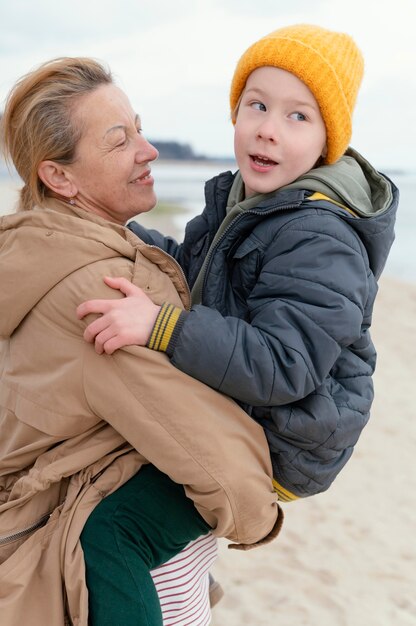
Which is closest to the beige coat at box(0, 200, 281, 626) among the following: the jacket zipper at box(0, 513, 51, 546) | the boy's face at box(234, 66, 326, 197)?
the jacket zipper at box(0, 513, 51, 546)

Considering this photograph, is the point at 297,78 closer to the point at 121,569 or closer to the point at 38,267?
the point at 38,267

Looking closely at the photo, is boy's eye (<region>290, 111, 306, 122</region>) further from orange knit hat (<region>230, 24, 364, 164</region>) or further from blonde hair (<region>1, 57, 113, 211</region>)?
blonde hair (<region>1, 57, 113, 211</region>)

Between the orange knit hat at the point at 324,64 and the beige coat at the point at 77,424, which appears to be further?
the orange knit hat at the point at 324,64

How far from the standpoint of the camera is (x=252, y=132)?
2338mm

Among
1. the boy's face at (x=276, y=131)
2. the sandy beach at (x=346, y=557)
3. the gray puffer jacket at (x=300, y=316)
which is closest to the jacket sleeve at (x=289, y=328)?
the gray puffer jacket at (x=300, y=316)

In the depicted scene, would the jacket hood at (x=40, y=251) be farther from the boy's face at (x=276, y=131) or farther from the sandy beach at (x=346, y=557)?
the sandy beach at (x=346, y=557)

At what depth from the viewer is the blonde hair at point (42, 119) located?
2.37 metres

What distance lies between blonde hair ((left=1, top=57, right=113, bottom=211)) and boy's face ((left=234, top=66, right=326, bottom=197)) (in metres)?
0.52

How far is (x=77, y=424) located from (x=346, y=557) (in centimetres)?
311

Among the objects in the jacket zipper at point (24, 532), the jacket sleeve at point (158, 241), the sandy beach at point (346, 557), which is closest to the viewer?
the jacket zipper at point (24, 532)

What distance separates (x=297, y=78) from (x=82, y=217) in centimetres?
76

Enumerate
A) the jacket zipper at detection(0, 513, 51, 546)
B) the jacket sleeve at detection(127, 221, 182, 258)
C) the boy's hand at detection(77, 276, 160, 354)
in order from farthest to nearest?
the jacket sleeve at detection(127, 221, 182, 258) < the jacket zipper at detection(0, 513, 51, 546) < the boy's hand at detection(77, 276, 160, 354)

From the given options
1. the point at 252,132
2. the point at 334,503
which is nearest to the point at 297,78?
the point at 252,132

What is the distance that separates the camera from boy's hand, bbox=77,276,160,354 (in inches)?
79.4
